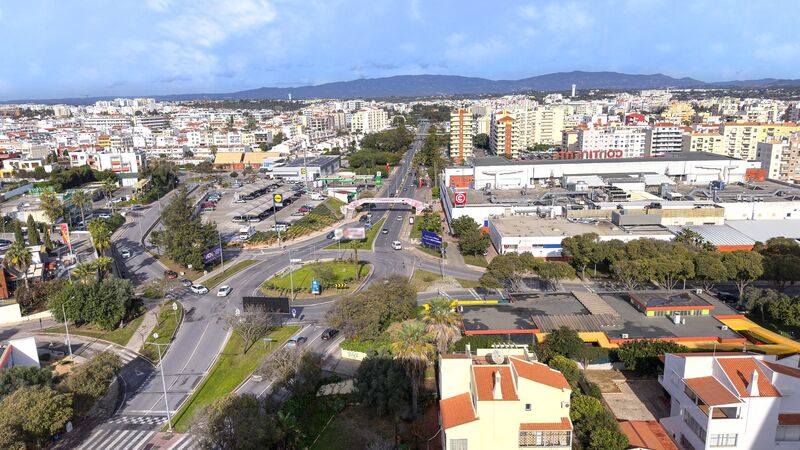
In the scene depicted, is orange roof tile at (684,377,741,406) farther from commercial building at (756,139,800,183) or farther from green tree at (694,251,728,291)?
commercial building at (756,139,800,183)

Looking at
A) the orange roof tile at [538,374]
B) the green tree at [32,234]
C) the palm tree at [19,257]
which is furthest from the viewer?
the green tree at [32,234]


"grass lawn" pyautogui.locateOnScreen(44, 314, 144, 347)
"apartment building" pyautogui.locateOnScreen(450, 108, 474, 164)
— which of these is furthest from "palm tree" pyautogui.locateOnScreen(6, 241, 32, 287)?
"apartment building" pyautogui.locateOnScreen(450, 108, 474, 164)

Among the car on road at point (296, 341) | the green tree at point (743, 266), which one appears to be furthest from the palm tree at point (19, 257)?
the green tree at point (743, 266)

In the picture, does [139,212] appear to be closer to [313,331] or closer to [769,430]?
[313,331]

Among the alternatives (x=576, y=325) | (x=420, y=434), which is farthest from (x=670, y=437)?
(x=420, y=434)

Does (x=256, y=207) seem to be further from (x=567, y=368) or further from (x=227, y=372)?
(x=567, y=368)

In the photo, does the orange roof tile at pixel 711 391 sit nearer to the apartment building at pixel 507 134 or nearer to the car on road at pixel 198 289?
the car on road at pixel 198 289
